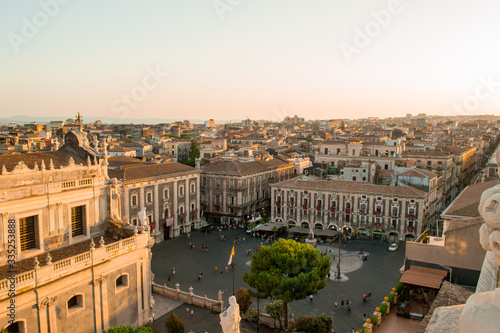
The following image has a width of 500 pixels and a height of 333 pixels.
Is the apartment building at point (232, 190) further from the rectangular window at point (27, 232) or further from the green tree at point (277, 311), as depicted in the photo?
the rectangular window at point (27, 232)

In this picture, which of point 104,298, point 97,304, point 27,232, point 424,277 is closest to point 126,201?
point 27,232

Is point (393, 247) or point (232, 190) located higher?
point (232, 190)

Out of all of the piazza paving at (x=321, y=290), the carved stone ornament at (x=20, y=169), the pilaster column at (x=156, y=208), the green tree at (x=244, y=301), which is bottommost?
the piazza paving at (x=321, y=290)

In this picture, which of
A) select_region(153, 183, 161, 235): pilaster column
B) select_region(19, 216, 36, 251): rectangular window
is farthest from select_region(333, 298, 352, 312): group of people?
select_region(153, 183, 161, 235): pilaster column

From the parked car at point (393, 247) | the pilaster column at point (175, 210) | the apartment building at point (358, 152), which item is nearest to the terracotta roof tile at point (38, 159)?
the pilaster column at point (175, 210)

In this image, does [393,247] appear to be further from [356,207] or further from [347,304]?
[347,304]

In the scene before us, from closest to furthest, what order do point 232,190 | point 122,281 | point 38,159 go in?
point 122,281
point 38,159
point 232,190

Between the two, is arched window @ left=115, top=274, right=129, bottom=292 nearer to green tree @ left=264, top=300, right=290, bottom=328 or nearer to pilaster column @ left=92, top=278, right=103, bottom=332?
pilaster column @ left=92, top=278, right=103, bottom=332
